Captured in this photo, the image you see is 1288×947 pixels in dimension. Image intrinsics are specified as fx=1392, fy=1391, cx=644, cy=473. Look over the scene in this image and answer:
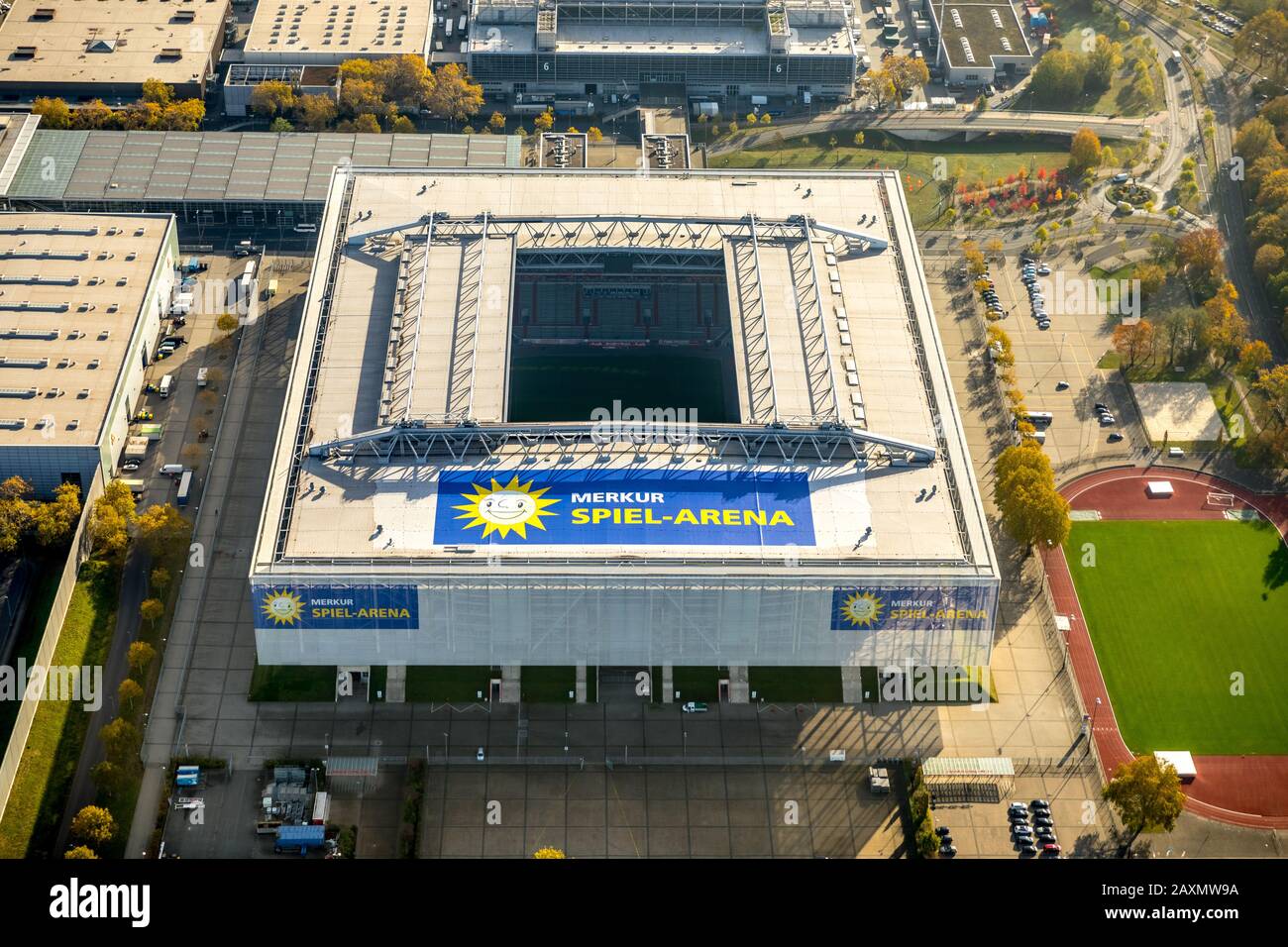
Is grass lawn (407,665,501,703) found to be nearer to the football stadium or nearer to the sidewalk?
the football stadium

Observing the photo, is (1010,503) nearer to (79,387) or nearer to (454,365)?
(454,365)

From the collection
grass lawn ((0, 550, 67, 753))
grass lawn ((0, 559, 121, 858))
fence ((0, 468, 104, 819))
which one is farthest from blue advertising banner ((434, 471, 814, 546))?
grass lawn ((0, 550, 67, 753))

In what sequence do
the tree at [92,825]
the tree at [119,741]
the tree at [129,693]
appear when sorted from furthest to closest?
1. the tree at [129,693]
2. the tree at [119,741]
3. the tree at [92,825]

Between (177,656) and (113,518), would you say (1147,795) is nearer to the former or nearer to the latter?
(177,656)

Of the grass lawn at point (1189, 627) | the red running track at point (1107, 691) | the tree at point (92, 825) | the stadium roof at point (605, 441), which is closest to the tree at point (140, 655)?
the tree at point (92, 825)

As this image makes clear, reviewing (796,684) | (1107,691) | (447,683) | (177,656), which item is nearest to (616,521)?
(447,683)

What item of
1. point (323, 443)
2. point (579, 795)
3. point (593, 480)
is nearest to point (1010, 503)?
point (593, 480)

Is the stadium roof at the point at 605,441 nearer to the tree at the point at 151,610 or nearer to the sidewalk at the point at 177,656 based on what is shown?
the tree at the point at 151,610
